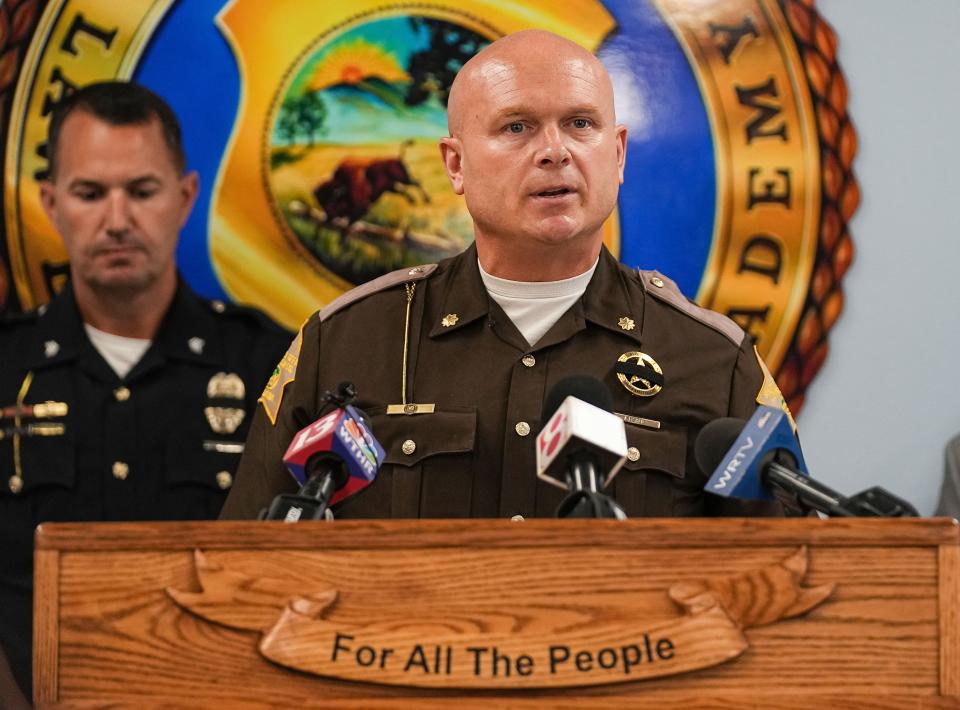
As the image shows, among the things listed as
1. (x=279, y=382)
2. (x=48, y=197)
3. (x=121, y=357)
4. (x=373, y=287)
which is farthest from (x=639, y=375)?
(x=48, y=197)

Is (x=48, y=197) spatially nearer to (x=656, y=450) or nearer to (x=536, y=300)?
(x=536, y=300)

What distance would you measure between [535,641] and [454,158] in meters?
1.27

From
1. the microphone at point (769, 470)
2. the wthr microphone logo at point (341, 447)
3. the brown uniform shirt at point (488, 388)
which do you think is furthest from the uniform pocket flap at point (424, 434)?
the microphone at point (769, 470)

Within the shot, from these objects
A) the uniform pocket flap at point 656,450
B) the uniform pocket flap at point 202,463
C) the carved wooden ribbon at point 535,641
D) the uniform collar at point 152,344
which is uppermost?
the uniform collar at point 152,344

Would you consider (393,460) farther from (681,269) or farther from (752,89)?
(752,89)

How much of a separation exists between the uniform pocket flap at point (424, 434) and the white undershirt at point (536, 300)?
0.66ft

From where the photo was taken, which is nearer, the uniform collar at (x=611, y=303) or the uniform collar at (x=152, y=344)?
the uniform collar at (x=611, y=303)

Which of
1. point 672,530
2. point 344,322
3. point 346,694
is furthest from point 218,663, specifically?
point 344,322

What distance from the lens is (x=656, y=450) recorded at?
220 cm

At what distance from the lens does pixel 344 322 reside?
240 centimetres

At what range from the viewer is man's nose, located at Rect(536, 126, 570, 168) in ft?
7.40

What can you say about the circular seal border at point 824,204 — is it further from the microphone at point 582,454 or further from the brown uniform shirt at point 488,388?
the microphone at point 582,454

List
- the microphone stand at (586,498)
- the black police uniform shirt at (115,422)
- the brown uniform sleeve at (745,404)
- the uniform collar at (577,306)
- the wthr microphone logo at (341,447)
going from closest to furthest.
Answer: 1. the microphone stand at (586,498)
2. the wthr microphone logo at (341,447)
3. the brown uniform sleeve at (745,404)
4. the uniform collar at (577,306)
5. the black police uniform shirt at (115,422)

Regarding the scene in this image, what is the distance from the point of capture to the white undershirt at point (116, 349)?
3.00 metres
